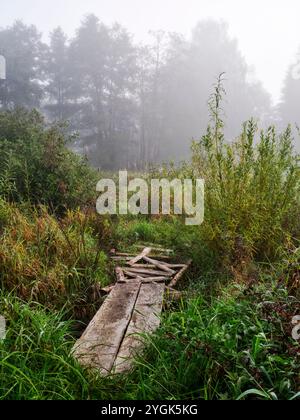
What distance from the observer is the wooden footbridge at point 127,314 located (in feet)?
8.28

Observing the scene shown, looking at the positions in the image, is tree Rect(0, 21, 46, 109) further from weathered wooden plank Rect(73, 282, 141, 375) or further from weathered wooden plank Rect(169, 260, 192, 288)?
weathered wooden plank Rect(73, 282, 141, 375)

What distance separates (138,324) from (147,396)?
0.90 meters

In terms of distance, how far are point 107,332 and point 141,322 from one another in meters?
0.32

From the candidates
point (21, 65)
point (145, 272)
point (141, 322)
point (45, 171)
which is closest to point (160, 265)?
point (145, 272)

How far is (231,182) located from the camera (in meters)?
4.26

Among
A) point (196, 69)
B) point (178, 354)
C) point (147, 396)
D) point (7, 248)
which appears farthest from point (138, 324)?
point (196, 69)

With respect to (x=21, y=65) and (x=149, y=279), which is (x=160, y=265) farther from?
(x=21, y=65)

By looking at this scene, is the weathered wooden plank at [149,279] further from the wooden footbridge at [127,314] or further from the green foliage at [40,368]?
the green foliage at [40,368]

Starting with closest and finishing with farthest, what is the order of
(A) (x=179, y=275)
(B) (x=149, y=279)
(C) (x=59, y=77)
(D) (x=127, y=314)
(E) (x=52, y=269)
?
(D) (x=127, y=314) < (E) (x=52, y=269) < (B) (x=149, y=279) < (A) (x=179, y=275) < (C) (x=59, y=77)

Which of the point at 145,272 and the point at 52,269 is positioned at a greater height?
the point at 52,269

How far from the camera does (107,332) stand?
2895mm

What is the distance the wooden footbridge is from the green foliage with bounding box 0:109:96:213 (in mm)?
2183

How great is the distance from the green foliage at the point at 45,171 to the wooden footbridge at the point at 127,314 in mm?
2183
